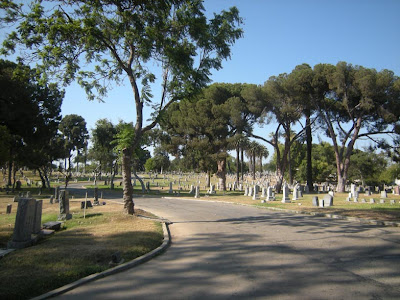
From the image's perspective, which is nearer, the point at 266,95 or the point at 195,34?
the point at 195,34

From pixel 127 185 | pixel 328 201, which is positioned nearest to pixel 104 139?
pixel 127 185

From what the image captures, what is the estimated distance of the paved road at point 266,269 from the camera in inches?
183

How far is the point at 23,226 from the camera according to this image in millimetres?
7781

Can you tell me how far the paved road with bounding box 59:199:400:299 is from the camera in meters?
4.66

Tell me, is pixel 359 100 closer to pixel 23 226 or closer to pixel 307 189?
pixel 307 189

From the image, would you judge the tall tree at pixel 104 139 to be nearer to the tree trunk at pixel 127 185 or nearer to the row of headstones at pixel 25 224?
the tree trunk at pixel 127 185

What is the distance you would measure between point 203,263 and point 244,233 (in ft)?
11.5

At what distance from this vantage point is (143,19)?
12.2 meters

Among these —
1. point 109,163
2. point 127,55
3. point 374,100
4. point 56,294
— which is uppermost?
point 374,100

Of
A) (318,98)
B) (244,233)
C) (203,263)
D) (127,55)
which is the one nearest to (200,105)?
(318,98)

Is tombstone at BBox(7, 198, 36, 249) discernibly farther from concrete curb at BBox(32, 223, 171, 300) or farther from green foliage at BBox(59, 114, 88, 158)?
green foliage at BBox(59, 114, 88, 158)

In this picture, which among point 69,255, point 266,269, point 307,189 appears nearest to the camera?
point 266,269

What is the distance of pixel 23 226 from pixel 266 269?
622cm

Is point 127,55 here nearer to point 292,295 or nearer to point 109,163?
point 292,295
